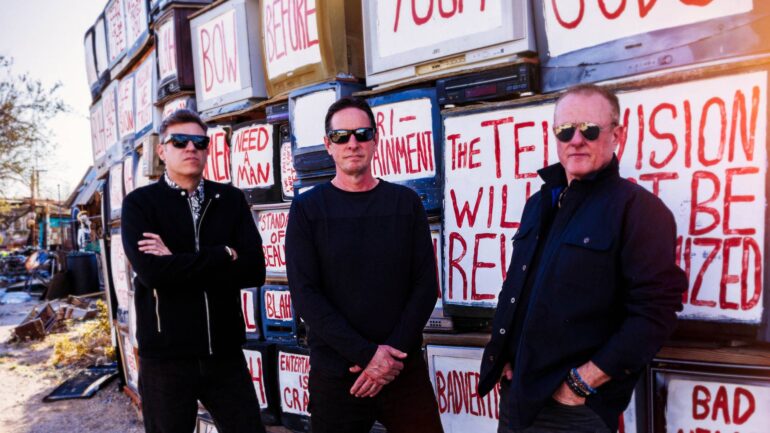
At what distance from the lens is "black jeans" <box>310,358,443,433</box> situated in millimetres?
2297

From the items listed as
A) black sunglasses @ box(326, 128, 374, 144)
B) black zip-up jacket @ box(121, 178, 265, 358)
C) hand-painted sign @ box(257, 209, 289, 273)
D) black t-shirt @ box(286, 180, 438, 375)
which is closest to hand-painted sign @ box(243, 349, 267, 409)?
hand-painted sign @ box(257, 209, 289, 273)

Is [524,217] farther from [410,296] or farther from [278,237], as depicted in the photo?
Answer: [278,237]

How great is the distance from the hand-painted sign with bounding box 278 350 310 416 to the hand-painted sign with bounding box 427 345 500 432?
1.20 metres

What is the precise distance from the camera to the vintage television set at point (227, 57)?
170 inches

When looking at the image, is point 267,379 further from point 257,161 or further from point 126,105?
point 126,105

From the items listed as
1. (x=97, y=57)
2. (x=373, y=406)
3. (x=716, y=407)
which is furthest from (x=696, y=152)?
(x=97, y=57)

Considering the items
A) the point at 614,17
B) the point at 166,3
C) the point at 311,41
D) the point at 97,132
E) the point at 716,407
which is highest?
the point at 166,3

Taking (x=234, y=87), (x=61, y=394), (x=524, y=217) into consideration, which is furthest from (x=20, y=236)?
(x=524, y=217)

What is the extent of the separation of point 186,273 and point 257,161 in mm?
2082

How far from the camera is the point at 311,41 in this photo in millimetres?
3748

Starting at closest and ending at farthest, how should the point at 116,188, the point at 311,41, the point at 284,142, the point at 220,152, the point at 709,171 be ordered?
the point at 709,171 → the point at 311,41 → the point at 284,142 → the point at 220,152 → the point at 116,188

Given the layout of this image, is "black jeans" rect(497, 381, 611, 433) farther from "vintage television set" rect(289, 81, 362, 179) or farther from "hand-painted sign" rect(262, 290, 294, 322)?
"hand-painted sign" rect(262, 290, 294, 322)

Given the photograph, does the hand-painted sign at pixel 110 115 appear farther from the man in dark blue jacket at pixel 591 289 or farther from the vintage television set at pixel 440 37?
the man in dark blue jacket at pixel 591 289

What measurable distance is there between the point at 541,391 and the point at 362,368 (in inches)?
28.6
